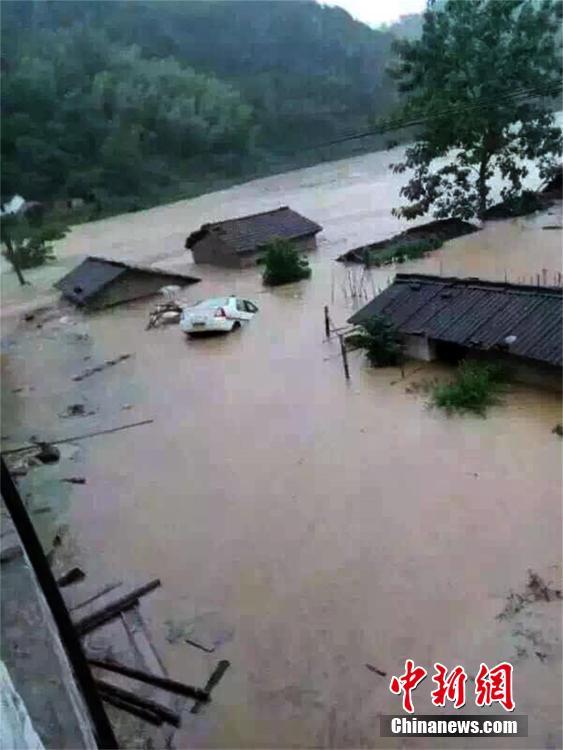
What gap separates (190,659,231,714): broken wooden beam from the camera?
2.12 m

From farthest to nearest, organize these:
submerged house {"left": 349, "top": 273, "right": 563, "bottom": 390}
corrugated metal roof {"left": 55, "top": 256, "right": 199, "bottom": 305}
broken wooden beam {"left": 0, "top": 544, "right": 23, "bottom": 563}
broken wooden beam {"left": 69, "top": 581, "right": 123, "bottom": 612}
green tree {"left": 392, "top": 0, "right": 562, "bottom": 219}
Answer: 1. corrugated metal roof {"left": 55, "top": 256, "right": 199, "bottom": 305}
2. submerged house {"left": 349, "top": 273, "right": 563, "bottom": 390}
3. green tree {"left": 392, "top": 0, "right": 562, "bottom": 219}
4. broken wooden beam {"left": 69, "top": 581, "right": 123, "bottom": 612}
5. broken wooden beam {"left": 0, "top": 544, "right": 23, "bottom": 563}

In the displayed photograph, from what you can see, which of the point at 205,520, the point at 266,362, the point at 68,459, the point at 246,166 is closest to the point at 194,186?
the point at 246,166

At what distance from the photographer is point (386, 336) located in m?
4.46

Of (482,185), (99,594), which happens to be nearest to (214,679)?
(99,594)

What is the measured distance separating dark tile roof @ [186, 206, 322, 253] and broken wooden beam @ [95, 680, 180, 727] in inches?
207

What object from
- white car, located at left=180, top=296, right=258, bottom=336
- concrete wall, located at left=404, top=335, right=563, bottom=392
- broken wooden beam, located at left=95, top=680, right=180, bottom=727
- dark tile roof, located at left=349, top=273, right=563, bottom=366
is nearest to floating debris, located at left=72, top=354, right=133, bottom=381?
white car, located at left=180, top=296, right=258, bottom=336

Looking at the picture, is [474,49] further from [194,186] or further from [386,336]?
[194,186]

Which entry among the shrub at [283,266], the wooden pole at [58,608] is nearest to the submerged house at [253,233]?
the shrub at [283,266]

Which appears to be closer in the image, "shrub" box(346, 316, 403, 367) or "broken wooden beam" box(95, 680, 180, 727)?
"broken wooden beam" box(95, 680, 180, 727)

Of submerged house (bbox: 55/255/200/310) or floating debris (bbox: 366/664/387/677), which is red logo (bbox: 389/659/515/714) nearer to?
floating debris (bbox: 366/664/387/677)

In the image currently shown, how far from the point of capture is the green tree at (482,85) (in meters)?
3.67

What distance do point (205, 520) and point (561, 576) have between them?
1464 mm

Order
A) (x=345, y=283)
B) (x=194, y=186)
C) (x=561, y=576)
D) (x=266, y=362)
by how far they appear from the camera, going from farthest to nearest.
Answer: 1. (x=345, y=283)
2. (x=194, y=186)
3. (x=266, y=362)
4. (x=561, y=576)

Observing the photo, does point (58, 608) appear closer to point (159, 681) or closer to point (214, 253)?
point (159, 681)
